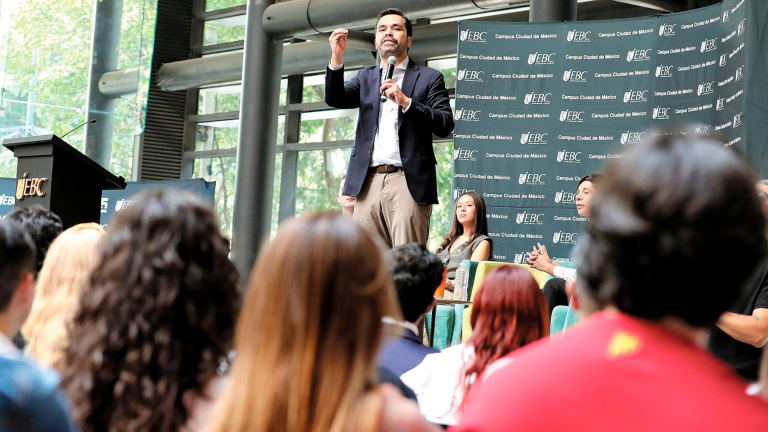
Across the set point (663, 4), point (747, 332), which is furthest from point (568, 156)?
point (747, 332)

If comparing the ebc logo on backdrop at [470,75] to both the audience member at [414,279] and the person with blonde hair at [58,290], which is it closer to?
the audience member at [414,279]

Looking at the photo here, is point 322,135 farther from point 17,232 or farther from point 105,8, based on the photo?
point 17,232

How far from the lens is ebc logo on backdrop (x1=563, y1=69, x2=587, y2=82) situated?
664cm

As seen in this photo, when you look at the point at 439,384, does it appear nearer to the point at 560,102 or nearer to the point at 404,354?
the point at 404,354

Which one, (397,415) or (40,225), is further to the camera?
Result: (40,225)

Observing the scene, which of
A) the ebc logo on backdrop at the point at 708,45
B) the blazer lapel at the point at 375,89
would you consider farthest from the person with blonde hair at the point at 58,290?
the ebc logo on backdrop at the point at 708,45

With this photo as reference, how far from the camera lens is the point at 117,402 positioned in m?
1.07

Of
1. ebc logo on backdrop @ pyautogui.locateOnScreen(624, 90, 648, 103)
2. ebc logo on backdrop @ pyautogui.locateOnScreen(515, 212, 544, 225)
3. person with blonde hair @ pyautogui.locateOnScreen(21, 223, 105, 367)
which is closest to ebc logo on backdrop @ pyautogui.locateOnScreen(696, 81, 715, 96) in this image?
ebc logo on backdrop @ pyautogui.locateOnScreen(624, 90, 648, 103)

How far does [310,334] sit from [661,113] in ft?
19.3

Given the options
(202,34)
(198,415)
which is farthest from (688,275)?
(202,34)

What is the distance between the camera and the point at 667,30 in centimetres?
638

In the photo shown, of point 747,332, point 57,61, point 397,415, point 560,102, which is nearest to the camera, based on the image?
point 397,415

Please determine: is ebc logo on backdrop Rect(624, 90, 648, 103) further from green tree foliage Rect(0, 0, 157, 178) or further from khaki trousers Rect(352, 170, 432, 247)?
green tree foliage Rect(0, 0, 157, 178)

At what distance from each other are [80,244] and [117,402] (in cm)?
70
